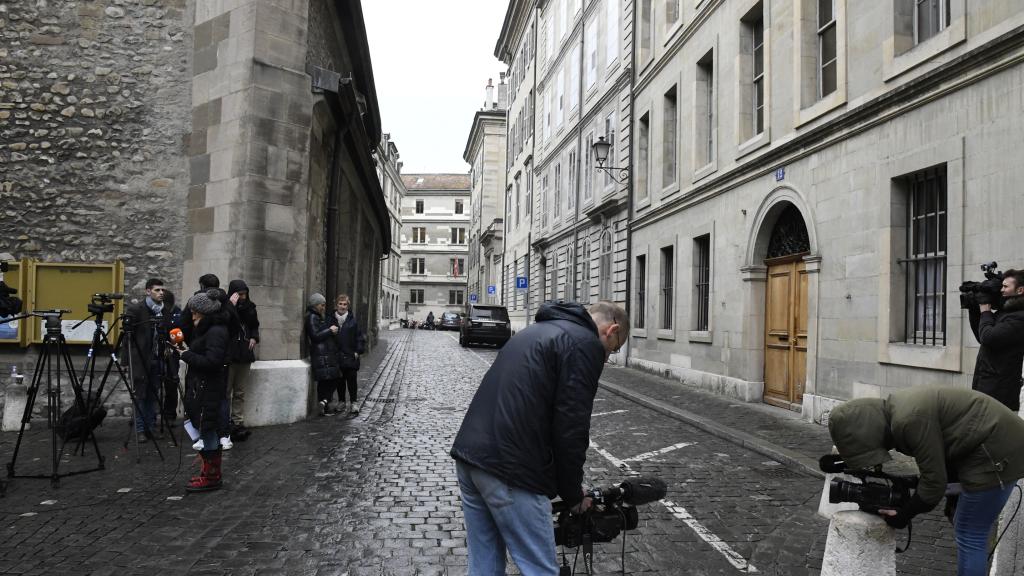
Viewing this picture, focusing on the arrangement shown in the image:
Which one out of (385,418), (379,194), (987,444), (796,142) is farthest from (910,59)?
(379,194)

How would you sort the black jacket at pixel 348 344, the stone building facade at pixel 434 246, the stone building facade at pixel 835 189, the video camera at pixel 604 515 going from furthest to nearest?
the stone building facade at pixel 434 246 < the black jacket at pixel 348 344 < the stone building facade at pixel 835 189 < the video camera at pixel 604 515

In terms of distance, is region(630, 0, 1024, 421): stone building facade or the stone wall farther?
the stone wall

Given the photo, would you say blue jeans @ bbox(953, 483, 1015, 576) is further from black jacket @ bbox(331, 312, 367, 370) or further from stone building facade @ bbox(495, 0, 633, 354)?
stone building facade @ bbox(495, 0, 633, 354)

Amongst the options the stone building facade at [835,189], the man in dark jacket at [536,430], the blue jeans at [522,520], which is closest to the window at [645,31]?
the stone building facade at [835,189]

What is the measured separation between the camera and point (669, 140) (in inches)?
716

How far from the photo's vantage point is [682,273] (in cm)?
1659

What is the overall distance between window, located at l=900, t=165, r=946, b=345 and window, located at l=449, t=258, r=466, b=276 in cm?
7162

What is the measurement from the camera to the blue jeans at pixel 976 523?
3531mm

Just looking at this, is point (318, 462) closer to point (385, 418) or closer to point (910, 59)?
point (385, 418)

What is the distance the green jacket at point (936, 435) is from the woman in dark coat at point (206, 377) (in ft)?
15.9

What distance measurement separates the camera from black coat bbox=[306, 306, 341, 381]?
33.1ft

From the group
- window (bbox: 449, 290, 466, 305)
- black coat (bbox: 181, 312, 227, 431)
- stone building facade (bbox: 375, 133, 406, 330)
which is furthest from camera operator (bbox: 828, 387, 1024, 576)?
window (bbox: 449, 290, 466, 305)

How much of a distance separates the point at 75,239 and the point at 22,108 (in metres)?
1.86

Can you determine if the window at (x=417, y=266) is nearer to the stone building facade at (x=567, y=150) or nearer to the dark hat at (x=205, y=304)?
the stone building facade at (x=567, y=150)
